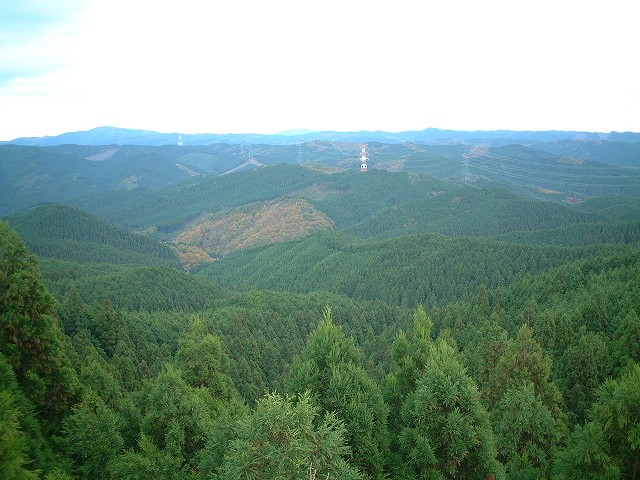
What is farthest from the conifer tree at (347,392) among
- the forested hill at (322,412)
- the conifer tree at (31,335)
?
the conifer tree at (31,335)

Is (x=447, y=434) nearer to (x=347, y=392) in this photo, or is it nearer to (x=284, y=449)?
(x=347, y=392)

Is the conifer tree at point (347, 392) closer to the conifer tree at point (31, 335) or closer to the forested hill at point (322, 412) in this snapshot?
the forested hill at point (322, 412)

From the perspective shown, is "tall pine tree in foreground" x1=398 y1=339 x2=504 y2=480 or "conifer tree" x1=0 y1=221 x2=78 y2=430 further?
"conifer tree" x1=0 y1=221 x2=78 y2=430

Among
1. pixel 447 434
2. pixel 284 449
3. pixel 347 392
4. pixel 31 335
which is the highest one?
pixel 284 449

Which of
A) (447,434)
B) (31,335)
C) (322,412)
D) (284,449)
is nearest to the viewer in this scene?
(284,449)

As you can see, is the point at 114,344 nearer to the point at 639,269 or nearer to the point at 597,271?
the point at 639,269

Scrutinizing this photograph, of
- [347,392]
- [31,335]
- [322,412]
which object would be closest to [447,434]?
[347,392]

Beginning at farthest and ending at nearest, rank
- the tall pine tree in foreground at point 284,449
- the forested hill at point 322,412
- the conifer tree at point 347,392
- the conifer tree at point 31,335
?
the conifer tree at point 31,335 < the conifer tree at point 347,392 < the forested hill at point 322,412 < the tall pine tree in foreground at point 284,449

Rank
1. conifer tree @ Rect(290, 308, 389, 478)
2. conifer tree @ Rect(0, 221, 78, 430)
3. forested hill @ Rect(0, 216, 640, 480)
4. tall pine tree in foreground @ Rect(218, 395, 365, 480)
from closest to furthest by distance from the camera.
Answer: tall pine tree in foreground @ Rect(218, 395, 365, 480) < forested hill @ Rect(0, 216, 640, 480) < conifer tree @ Rect(290, 308, 389, 478) < conifer tree @ Rect(0, 221, 78, 430)

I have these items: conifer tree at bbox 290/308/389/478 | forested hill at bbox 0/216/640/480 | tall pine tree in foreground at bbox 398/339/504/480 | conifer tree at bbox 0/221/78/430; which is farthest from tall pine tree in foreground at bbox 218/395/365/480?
conifer tree at bbox 0/221/78/430

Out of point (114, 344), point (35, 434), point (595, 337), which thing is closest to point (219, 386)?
point (35, 434)

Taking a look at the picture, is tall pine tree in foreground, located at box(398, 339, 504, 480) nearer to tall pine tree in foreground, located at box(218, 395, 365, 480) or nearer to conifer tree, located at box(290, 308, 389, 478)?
conifer tree, located at box(290, 308, 389, 478)
